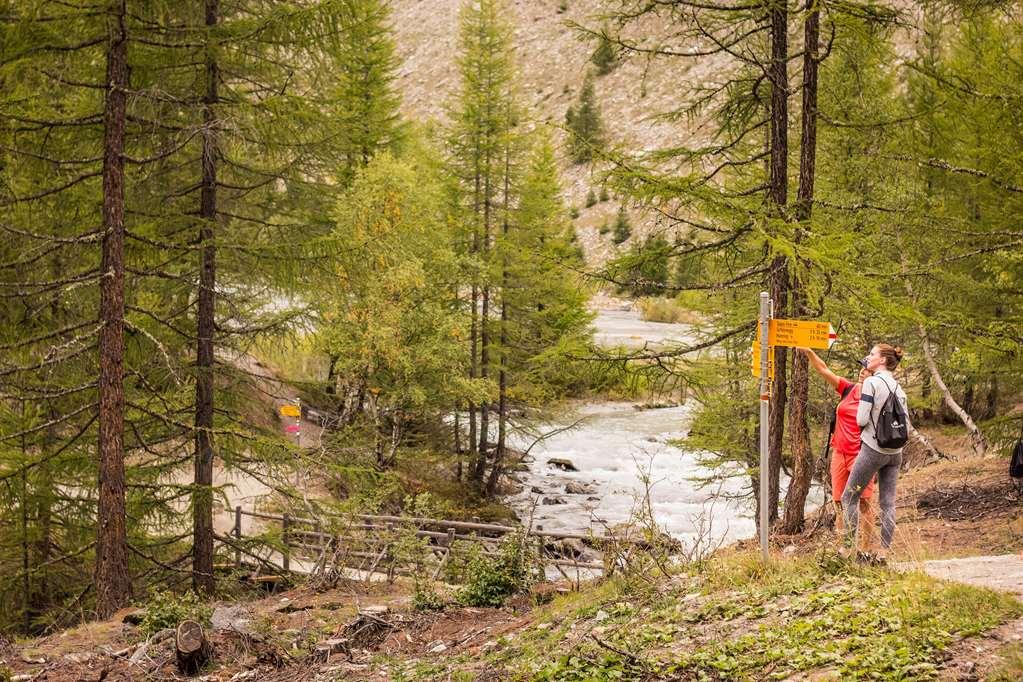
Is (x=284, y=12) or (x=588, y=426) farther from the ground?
(x=284, y=12)

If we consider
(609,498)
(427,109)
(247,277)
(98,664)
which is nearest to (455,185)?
(609,498)

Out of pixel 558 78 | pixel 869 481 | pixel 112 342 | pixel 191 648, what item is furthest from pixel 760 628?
pixel 558 78

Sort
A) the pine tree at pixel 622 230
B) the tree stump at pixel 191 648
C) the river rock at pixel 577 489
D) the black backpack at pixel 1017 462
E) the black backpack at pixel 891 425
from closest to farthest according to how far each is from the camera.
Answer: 1. the black backpack at pixel 891 425
2. the tree stump at pixel 191 648
3. the black backpack at pixel 1017 462
4. the river rock at pixel 577 489
5. the pine tree at pixel 622 230

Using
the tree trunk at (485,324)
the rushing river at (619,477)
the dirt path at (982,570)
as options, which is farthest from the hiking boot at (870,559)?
the tree trunk at (485,324)

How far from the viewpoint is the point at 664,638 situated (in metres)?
5.93

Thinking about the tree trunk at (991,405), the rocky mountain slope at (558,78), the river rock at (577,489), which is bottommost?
the river rock at (577,489)

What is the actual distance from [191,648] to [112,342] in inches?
163

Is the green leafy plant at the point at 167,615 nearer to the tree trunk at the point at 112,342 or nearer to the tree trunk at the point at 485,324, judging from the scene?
the tree trunk at the point at 112,342

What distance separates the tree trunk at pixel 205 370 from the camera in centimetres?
1110

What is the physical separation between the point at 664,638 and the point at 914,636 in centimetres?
167

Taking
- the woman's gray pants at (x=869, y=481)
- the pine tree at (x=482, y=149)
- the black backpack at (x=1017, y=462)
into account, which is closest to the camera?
the woman's gray pants at (x=869, y=481)

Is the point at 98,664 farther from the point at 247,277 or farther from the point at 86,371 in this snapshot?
the point at 247,277

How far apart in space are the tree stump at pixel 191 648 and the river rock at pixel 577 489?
55.5 ft

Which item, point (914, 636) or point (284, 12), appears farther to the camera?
point (284, 12)
